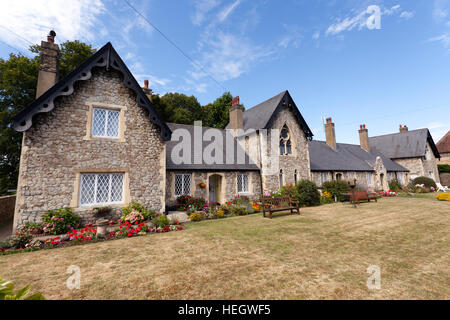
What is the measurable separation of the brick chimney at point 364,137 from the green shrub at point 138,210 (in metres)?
32.1

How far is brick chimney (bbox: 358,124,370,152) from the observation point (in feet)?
97.4

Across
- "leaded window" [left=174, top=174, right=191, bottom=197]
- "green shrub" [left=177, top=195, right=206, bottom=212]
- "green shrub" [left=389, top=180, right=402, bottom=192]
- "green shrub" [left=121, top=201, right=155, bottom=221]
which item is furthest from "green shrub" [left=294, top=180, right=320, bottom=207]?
"green shrub" [left=389, top=180, right=402, bottom=192]

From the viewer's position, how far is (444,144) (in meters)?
36.8

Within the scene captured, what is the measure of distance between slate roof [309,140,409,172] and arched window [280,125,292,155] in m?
3.79

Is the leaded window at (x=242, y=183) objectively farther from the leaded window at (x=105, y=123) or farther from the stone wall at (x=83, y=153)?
the leaded window at (x=105, y=123)

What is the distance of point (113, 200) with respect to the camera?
31.8 ft

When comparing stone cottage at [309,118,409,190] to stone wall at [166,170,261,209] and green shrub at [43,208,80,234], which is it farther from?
green shrub at [43,208,80,234]

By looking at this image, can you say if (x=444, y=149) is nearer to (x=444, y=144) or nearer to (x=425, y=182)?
(x=444, y=144)

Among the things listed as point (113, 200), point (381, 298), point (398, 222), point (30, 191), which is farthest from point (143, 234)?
point (398, 222)

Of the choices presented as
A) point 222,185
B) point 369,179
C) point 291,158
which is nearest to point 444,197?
point 369,179

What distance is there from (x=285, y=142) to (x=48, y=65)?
642 inches

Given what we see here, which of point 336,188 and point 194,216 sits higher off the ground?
point 336,188

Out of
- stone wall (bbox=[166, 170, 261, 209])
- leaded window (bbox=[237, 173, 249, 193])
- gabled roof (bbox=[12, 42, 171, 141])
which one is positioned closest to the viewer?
gabled roof (bbox=[12, 42, 171, 141])

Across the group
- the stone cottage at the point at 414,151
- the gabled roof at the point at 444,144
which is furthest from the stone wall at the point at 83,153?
the gabled roof at the point at 444,144
